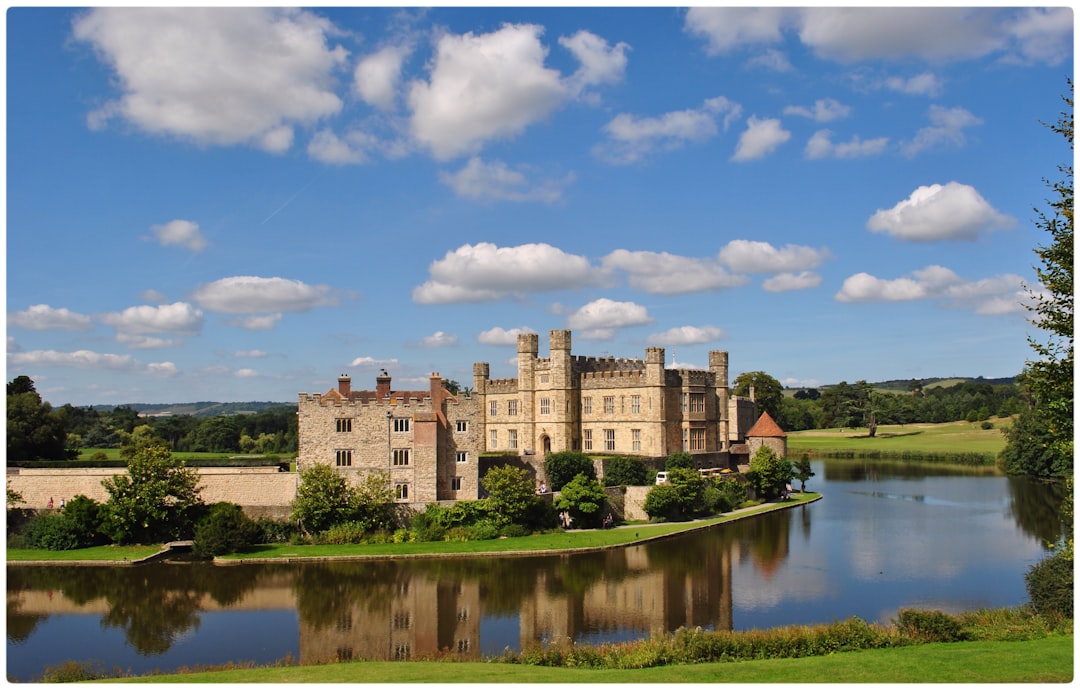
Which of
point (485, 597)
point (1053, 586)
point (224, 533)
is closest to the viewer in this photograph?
point (1053, 586)

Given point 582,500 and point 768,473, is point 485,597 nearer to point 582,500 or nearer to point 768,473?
point 582,500

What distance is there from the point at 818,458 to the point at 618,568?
191 feet

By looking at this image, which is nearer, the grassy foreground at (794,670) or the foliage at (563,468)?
the grassy foreground at (794,670)

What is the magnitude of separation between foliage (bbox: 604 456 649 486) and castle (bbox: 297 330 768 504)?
0.94 meters

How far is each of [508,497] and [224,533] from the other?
455 inches

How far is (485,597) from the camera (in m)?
25.2

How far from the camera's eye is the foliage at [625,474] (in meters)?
41.4

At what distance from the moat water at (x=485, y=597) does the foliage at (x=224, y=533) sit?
5.65 ft

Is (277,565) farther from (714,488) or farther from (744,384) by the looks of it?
(744,384)

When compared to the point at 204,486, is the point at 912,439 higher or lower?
lower

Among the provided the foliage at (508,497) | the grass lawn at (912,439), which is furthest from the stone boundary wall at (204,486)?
the grass lawn at (912,439)

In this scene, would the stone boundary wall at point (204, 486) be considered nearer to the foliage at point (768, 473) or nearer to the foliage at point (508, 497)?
the foliage at point (508, 497)

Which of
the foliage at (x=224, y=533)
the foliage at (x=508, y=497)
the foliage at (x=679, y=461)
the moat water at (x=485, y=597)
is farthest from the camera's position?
the foliage at (x=679, y=461)

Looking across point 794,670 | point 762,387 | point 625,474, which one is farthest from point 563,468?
point 762,387
